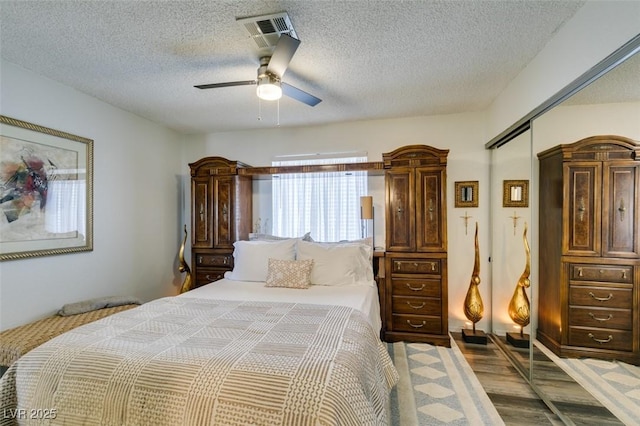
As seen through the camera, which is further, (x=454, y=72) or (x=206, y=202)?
(x=206, y=202)

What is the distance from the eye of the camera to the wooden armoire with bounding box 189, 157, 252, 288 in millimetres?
3754

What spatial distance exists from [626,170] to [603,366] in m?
1.09

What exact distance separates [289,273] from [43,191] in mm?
2319

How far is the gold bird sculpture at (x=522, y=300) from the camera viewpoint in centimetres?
251

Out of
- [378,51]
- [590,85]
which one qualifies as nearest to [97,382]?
[378,51]

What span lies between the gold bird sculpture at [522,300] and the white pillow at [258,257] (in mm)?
2164

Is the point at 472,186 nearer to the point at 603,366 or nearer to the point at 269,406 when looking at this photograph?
the point at 603,366

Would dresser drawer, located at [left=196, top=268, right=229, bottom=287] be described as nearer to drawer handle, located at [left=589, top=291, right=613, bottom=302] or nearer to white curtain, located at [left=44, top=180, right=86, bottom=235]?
white curtain, located at [left=44, top=180, right=86, bottom=235]

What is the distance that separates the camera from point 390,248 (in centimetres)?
331

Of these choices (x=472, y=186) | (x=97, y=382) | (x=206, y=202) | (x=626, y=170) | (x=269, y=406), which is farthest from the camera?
(x=206, y=202)

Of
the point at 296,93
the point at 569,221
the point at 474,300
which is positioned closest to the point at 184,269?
the point at 296,93

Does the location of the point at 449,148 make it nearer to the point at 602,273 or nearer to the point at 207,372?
the point at 602,273

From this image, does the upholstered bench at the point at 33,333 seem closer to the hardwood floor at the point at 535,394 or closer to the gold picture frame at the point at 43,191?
the gold picture frame at the point at 43,191

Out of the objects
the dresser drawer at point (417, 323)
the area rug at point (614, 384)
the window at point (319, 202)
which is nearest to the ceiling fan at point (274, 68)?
the window at point (319, 202)
